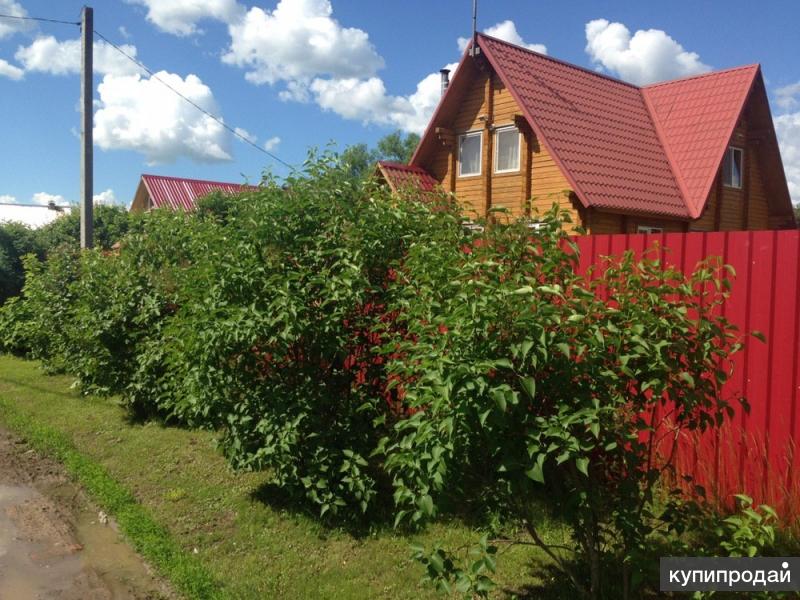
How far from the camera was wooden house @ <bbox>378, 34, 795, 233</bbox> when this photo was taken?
46.5ft

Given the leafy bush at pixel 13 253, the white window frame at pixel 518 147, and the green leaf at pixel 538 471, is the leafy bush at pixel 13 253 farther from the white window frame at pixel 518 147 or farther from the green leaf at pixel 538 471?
the green leaf at pixel 538 471

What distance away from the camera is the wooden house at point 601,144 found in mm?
14164

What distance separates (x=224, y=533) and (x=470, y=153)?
13.1 m

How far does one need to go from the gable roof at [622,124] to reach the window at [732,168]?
3.52 feet

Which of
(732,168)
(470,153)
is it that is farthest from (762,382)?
(732,168)

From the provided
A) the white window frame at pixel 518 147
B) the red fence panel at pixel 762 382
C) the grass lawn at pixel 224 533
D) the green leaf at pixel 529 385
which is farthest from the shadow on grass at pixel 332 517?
the white window frame at pixel 518 147

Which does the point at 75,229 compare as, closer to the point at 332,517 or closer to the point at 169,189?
the point at 169,189

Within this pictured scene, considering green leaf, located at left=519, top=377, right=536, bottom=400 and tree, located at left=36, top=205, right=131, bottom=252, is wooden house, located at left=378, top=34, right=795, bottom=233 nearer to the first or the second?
tree, located at left=36, top=205, right=131, bottom=252

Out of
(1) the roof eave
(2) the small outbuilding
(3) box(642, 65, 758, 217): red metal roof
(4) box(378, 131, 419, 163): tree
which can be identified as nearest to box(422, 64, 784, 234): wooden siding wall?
(1) the roof eave

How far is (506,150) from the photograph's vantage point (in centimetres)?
1565

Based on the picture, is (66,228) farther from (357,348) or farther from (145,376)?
(357,348)

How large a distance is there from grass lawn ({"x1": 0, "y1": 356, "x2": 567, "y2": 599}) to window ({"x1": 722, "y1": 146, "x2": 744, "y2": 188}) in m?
15.1

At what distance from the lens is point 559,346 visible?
257cm

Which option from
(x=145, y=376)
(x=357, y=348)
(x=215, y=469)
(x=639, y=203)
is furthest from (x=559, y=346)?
(x=639, y=203)
